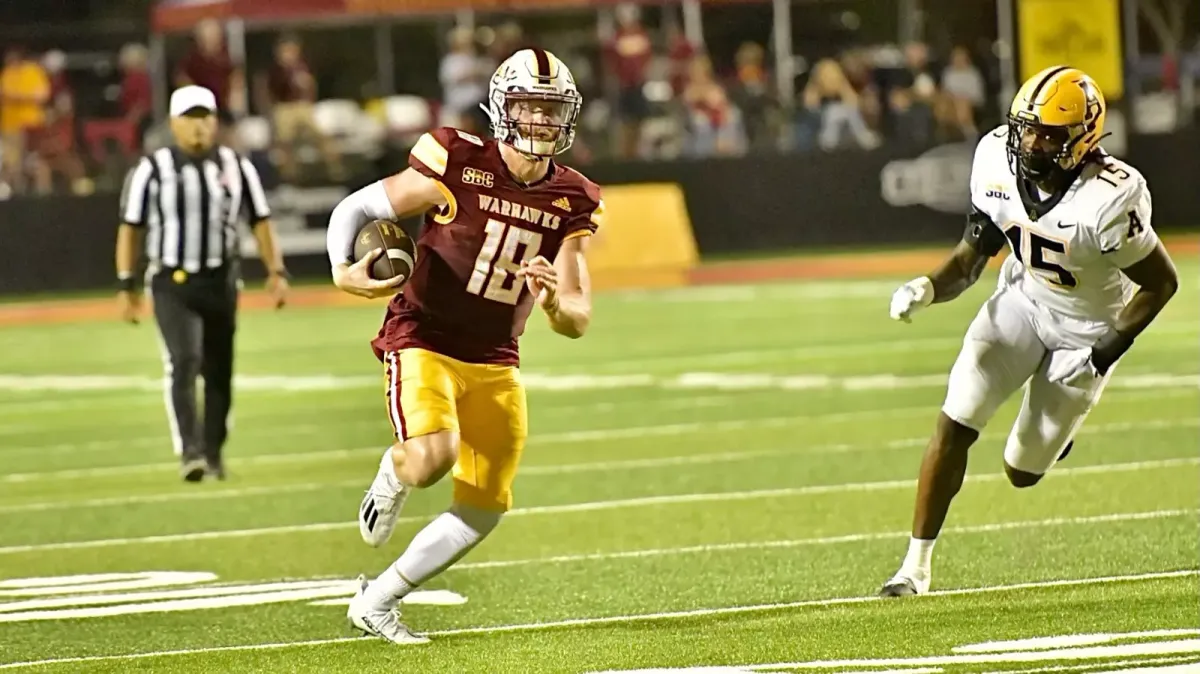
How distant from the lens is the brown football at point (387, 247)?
234 inches

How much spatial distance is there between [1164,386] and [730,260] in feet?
31.2

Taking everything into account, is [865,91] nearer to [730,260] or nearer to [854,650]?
[730,260]

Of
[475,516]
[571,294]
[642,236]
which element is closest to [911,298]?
[571,294]

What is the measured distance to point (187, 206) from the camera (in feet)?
32.8

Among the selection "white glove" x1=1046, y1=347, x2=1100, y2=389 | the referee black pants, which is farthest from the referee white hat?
"white glove" x1=1046, y1=347, x2=1100, y2=389

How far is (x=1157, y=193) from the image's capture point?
21.7m

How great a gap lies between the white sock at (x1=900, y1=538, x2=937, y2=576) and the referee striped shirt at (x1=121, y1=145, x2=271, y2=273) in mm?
4423

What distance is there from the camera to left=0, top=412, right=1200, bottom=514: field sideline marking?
31.7 ft

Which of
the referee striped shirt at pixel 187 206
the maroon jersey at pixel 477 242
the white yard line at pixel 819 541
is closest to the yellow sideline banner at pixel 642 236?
the referee striped shirt at pixel 187 206

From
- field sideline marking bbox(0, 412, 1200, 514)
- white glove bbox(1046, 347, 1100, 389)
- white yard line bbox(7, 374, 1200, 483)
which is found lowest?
white yard line bbox(7, 374, 1200, 483)

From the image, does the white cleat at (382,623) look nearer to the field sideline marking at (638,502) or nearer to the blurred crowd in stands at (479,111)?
the field sideline marking at (638,502)

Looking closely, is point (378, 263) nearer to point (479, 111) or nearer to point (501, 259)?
point (501, 259)

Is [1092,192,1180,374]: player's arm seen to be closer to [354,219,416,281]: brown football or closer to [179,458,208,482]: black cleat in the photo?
[354,219,416,281]: brown football

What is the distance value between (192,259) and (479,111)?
1091 cm
